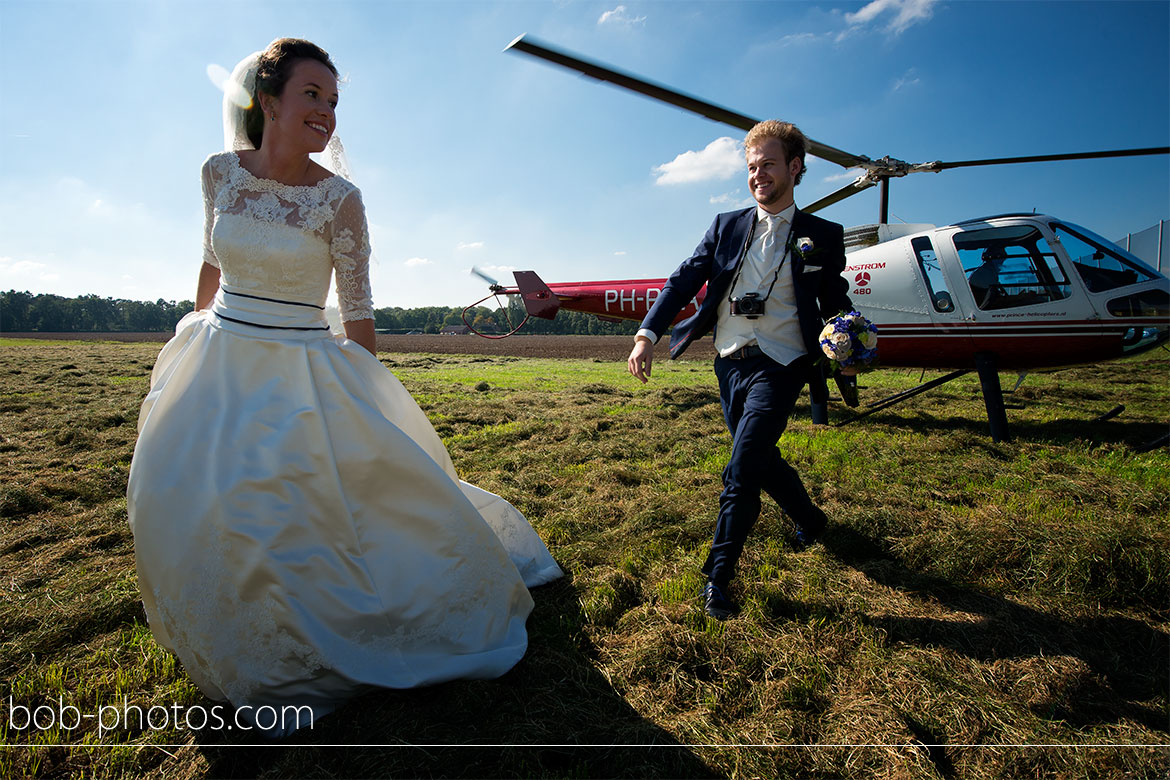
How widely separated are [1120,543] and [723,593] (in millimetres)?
2254

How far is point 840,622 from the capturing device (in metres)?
2.54

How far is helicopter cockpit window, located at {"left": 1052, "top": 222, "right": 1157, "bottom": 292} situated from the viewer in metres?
6.30

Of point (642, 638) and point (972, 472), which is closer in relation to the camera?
point (642, 638)

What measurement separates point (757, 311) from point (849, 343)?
0.47 meters

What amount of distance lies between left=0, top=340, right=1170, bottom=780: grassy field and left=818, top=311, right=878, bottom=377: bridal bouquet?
1.14 metres

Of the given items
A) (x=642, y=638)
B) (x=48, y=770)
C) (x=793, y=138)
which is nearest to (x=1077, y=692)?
(x=642, y=638)

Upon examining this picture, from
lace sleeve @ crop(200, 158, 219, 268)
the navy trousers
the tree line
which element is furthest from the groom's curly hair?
the tree line

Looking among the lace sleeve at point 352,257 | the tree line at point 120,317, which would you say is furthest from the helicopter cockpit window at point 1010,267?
the tree line at point 120,317

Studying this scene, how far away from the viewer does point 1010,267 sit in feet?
21.3

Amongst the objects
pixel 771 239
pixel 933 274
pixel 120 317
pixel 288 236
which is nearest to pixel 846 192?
pixel 933 274

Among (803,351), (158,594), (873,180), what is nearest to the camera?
(158,594)

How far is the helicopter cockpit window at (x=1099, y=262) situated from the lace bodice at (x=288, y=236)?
297 inches

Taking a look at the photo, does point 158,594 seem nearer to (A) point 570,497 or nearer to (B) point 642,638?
(B) point 642,638

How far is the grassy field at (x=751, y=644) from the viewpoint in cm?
181
